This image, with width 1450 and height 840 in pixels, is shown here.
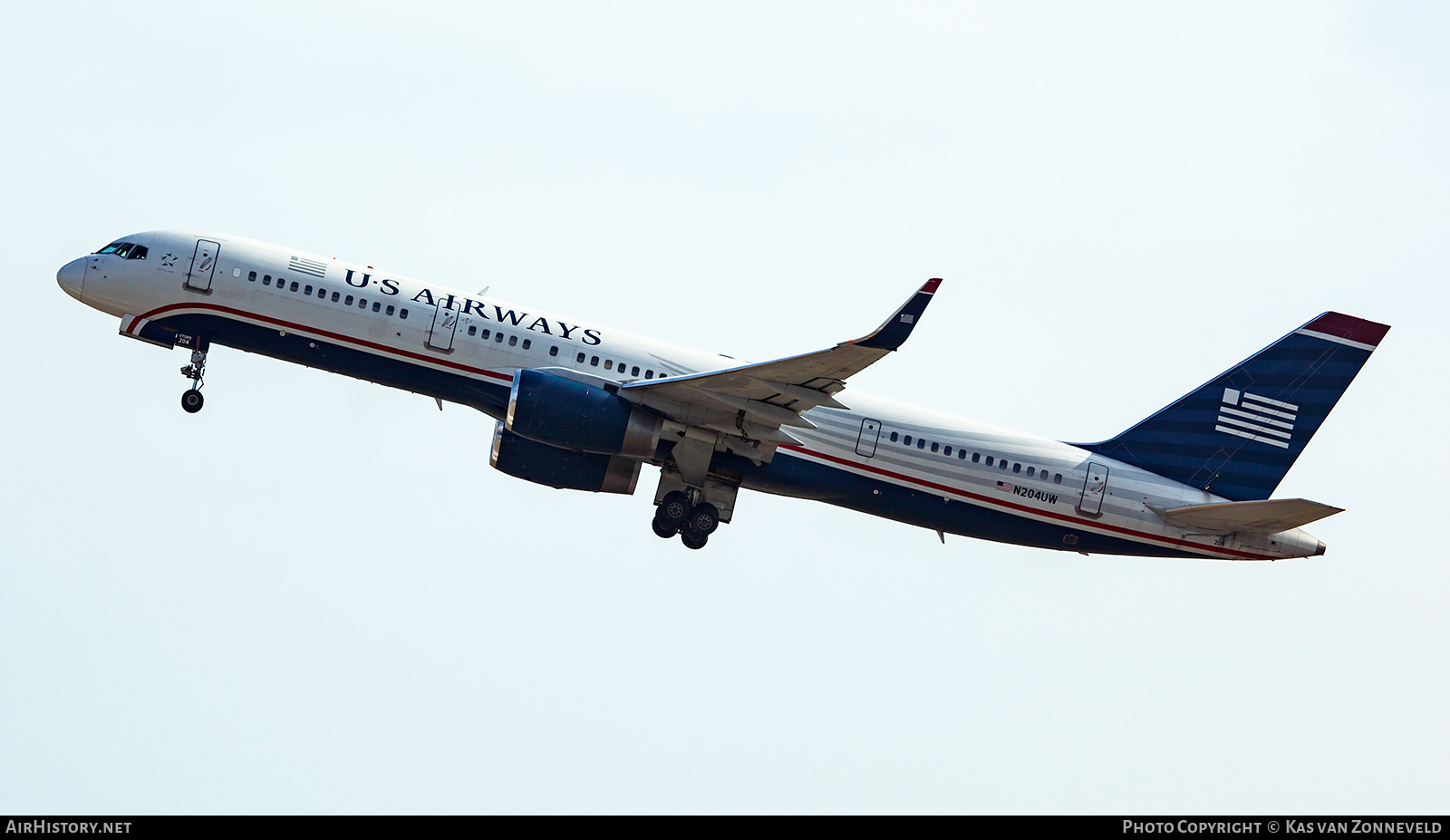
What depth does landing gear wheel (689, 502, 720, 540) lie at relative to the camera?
37.1 metres

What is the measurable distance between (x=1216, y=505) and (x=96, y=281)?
2880 cm

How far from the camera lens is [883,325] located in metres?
29.8

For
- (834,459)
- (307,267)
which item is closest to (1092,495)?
(834,459)

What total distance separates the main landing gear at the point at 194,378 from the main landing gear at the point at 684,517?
12.0 meters

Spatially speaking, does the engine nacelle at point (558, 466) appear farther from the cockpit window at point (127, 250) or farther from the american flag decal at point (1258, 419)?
the american flag decal at point (1258, 419)

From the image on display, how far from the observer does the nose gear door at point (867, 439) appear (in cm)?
3678

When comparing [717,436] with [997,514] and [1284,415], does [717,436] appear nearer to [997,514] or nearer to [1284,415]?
[997,514]

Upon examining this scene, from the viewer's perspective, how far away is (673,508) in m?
37.1

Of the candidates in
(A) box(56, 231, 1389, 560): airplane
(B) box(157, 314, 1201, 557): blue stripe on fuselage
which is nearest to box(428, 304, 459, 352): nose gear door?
(A) box(56, 231, 1389, 560): airplane

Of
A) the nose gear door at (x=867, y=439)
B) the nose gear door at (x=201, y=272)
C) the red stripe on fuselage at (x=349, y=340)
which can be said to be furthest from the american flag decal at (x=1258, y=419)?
the nose gear door at (x=201, y=272)

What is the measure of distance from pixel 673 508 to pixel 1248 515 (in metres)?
14.6

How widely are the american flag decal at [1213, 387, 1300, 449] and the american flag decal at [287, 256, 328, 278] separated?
2406cm

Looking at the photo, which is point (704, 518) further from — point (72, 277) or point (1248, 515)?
point (72, 277)
